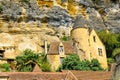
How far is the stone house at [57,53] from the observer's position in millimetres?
45594

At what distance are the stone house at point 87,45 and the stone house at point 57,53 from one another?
1.52 m

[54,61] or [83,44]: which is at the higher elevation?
[83,44]

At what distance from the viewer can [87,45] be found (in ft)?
156

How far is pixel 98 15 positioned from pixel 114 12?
9.48 feet

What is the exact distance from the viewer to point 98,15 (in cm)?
6494

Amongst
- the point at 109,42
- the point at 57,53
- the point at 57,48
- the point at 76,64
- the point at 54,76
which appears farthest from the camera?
the point at 109,42

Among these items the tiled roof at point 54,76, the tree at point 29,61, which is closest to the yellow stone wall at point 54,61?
the tree at point 29,61

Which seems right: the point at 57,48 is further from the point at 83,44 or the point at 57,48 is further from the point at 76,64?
the point at 76,64

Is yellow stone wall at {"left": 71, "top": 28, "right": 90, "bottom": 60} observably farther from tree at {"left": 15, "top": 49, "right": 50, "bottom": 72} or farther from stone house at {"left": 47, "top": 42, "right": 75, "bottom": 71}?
tree at {"left": 15, "top": 49, "right": 50, "bottom": 72}

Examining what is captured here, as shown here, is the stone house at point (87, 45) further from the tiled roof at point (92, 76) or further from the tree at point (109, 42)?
the tiled roof at point (92, 76)

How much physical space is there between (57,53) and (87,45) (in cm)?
426

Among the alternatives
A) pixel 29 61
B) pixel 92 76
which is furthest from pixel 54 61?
pixel 92 76

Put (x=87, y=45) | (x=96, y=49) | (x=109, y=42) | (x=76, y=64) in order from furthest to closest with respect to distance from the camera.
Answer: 1. (x=109, y=42)
2. (x=96, y=49)
3. (x=87, y=45)
4. (x=76, y=64)

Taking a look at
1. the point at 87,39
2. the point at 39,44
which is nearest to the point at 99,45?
the point at 87,39
